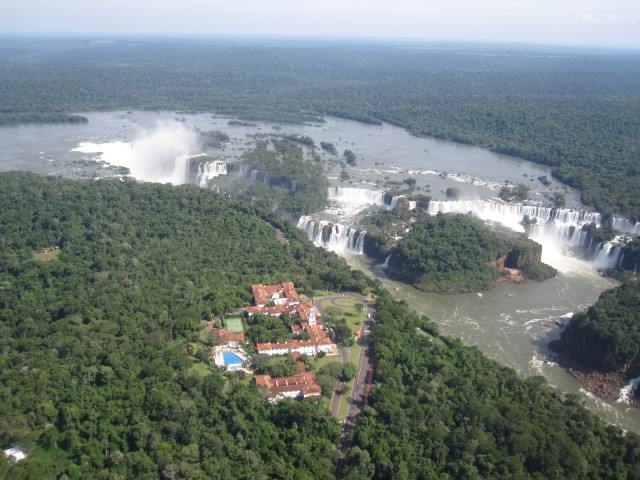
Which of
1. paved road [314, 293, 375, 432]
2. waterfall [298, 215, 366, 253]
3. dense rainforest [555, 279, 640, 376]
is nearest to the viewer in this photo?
paved road [314, 293, 375, 432]

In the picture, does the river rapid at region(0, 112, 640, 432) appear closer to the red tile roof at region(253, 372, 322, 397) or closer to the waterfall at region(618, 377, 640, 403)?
the waterfall at region(618, 377, 640, 403)

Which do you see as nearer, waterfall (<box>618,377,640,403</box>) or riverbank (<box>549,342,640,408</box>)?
waterfall (<box>618,377,640,403</box>)

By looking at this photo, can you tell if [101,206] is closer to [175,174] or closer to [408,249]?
[175,174]

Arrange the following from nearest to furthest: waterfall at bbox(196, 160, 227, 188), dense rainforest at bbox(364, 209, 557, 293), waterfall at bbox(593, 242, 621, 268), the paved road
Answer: the paved road < dense rainforest at bbox(364, 209, 557, 293) < waterfall at bbox(593, 242, 621, 268) < waterfall at bbox(196, 160, 227, 188)

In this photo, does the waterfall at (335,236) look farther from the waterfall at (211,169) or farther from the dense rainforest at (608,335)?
the waterfall at (211,169)

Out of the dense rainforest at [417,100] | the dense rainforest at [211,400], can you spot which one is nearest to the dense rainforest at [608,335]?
the dense rainforest at [211,400]

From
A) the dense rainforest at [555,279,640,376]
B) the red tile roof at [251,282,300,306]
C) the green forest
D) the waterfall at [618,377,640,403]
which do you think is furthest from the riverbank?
the red tile roof at [251,282,300,306]

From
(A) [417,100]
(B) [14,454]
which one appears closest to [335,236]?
(B) [14,454]
